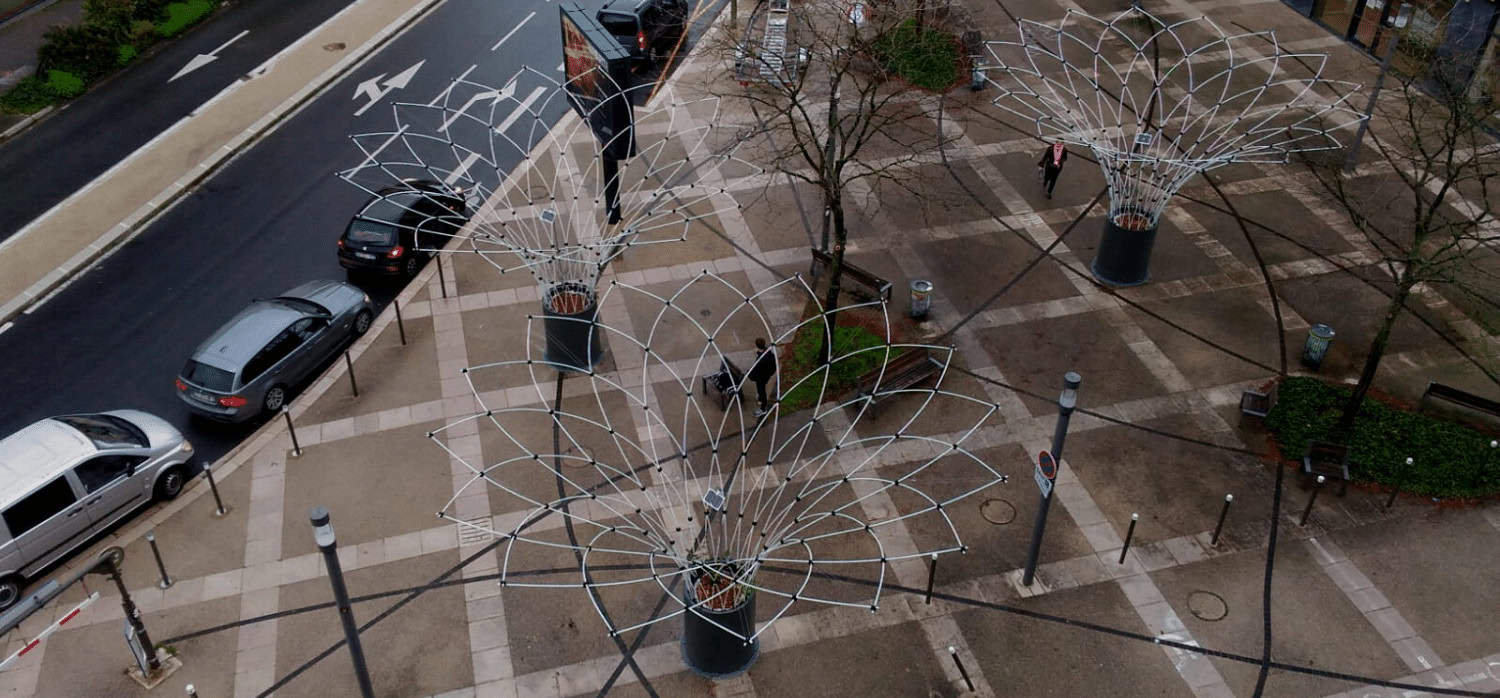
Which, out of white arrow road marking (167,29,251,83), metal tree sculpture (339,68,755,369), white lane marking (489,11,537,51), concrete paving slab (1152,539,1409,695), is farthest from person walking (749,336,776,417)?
white arrow road marking (167,29,251,83)

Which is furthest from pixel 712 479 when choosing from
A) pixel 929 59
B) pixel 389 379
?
pixel 929 59

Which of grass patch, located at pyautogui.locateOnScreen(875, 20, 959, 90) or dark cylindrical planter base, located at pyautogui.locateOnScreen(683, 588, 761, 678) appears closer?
dark cylindrical planter base, located at pyautogui.locateOnScreen(683, 588, 761, 678)

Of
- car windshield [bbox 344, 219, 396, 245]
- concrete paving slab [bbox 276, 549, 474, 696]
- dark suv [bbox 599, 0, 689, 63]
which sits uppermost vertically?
dark suv [bbox 599, 0, 689, 63]

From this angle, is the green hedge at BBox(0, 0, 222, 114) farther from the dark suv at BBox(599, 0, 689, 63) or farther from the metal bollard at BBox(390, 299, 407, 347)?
the metal bollard at BBox(390, 299, 407, 347)

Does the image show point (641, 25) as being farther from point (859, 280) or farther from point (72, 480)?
point (72, 480)

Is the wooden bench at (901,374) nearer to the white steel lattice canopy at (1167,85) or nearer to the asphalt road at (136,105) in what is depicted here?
the white steel lattice canopy at (1167,85)

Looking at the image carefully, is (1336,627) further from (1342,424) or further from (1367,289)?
(1367,289)

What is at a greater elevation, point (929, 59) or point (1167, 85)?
point (929, 59)
